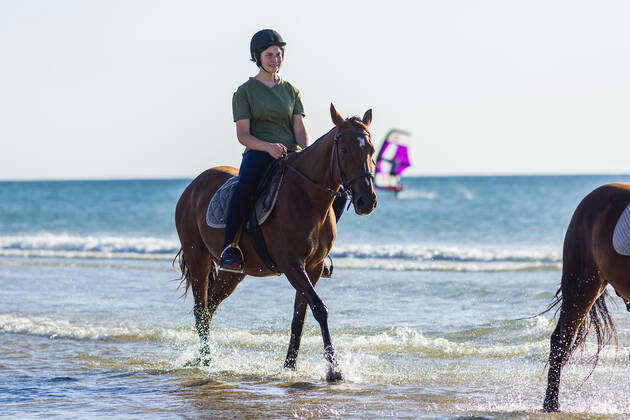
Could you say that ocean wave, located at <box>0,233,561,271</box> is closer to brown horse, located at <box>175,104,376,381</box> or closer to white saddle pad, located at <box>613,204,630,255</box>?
brown horse, located at <box>175,104,376,381</box>

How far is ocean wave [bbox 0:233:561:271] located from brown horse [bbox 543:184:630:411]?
40.4 ft

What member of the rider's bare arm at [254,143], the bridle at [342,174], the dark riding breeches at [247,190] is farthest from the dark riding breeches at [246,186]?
the bridle at [342,174]

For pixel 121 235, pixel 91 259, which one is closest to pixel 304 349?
pixel 91 259

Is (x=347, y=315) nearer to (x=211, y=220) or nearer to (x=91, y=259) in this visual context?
(x=211, y=220)

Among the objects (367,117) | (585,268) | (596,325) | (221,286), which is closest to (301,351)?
(221,286)

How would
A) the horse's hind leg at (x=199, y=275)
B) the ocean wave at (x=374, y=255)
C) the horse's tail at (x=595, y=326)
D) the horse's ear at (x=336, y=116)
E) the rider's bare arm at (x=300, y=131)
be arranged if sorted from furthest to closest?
the ocean wave at (x=374, y=255) < the horse's hind leg at (x=199, y=275) < the rider's bare arm at (x=300, y=131) < the horse's ear at (x=336, y=116) < the horse's tail at (x=595, y=326)

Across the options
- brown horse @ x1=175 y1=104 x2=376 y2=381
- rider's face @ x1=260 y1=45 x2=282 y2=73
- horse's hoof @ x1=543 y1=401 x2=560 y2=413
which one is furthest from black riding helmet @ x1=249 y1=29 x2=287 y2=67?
horse's hoof @ x1=543 y1=401 x2=560 y2=413

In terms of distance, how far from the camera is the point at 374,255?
82.9 feet

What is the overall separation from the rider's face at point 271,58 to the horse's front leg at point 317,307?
173 cm

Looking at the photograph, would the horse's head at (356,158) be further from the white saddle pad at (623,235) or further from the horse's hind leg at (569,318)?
the white saddle pad at (623,235)

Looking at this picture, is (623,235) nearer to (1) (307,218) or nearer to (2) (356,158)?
(2) (356,158)

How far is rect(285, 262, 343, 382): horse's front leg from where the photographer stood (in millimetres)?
6996

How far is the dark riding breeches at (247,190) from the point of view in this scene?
759 cm

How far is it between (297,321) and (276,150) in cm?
157
